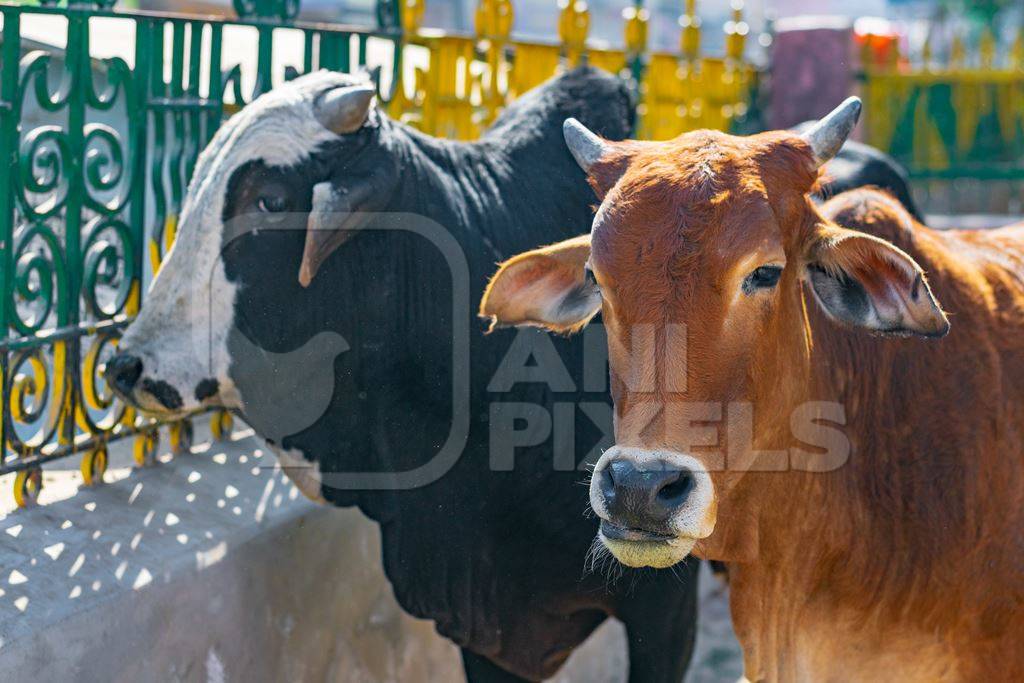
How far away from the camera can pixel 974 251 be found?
10.9 feet

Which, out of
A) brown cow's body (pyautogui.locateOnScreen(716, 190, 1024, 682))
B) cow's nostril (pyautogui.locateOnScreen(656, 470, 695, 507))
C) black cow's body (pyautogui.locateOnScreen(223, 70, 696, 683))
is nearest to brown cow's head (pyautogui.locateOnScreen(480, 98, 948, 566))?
cow's nostril (pyautogui.locateOnScreen(656, 470, 695, 507))

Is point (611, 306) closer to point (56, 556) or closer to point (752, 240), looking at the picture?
point (752, 240)

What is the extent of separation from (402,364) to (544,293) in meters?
0.60

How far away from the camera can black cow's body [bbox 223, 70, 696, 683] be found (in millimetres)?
3408

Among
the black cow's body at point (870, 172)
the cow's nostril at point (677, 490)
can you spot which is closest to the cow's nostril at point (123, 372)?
the cow's nostril at point (677, 490)

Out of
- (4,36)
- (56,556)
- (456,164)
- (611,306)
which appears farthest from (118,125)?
(611,306)

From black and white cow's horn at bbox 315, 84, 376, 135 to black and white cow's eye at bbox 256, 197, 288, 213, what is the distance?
23 centimetres

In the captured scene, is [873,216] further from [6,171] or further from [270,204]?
[6,171]

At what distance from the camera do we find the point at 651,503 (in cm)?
241

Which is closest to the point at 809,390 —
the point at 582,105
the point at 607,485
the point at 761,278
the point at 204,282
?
the point at 761,278

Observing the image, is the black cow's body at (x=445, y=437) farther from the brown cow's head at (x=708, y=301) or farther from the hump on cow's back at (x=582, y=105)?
the brown cow's head at (x=708, y=301)

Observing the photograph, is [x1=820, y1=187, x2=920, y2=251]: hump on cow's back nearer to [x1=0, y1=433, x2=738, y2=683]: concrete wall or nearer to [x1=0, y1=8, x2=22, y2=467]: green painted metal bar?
[x1=0, y1=433, x2=738, y2=683]: concrete wall

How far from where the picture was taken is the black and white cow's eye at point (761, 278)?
257cm

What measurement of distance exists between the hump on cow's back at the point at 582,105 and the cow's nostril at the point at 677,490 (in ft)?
5.21
